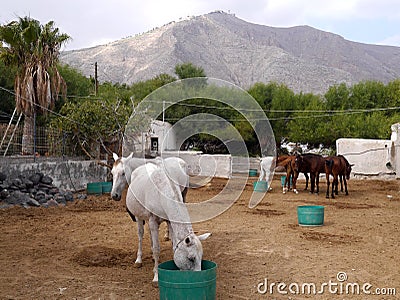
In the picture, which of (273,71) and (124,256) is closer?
(124,256)

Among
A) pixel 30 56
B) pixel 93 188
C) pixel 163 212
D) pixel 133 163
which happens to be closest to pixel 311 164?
pixel 93 188

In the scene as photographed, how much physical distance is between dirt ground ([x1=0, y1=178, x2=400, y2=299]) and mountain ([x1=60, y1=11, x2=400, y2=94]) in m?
58.1

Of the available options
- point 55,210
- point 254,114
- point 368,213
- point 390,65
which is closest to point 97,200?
point 55,210

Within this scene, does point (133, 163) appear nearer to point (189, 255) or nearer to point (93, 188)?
point (189, 255)

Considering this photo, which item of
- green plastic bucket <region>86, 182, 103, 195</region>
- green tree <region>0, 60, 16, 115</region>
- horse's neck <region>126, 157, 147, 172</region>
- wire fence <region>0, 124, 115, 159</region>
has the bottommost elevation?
green plastic bucket <region>86, 182, 103, 195</region>

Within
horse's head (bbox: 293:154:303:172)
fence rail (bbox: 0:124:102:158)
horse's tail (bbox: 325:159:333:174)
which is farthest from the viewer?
horse's head (bbox: 293:154:303:172)

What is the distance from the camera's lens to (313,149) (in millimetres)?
26703

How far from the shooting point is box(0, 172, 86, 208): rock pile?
10.1 meters

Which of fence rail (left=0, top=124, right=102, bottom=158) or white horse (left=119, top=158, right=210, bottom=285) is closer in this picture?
white horse (left=119, top=158, right=210, bottom=285)

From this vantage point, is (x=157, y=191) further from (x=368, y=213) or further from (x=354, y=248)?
(x=368, y=213)

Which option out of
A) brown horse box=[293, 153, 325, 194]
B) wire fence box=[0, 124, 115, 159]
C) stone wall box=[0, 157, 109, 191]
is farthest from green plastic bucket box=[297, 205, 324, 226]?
wire fence box=[0, 124, 115, 159]

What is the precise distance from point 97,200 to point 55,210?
1908 mm

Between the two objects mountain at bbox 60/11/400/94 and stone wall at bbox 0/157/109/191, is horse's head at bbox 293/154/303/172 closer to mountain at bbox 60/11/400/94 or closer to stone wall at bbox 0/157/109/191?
stone wall at bbox 0/157/109/191

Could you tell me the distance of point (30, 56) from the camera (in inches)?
582
